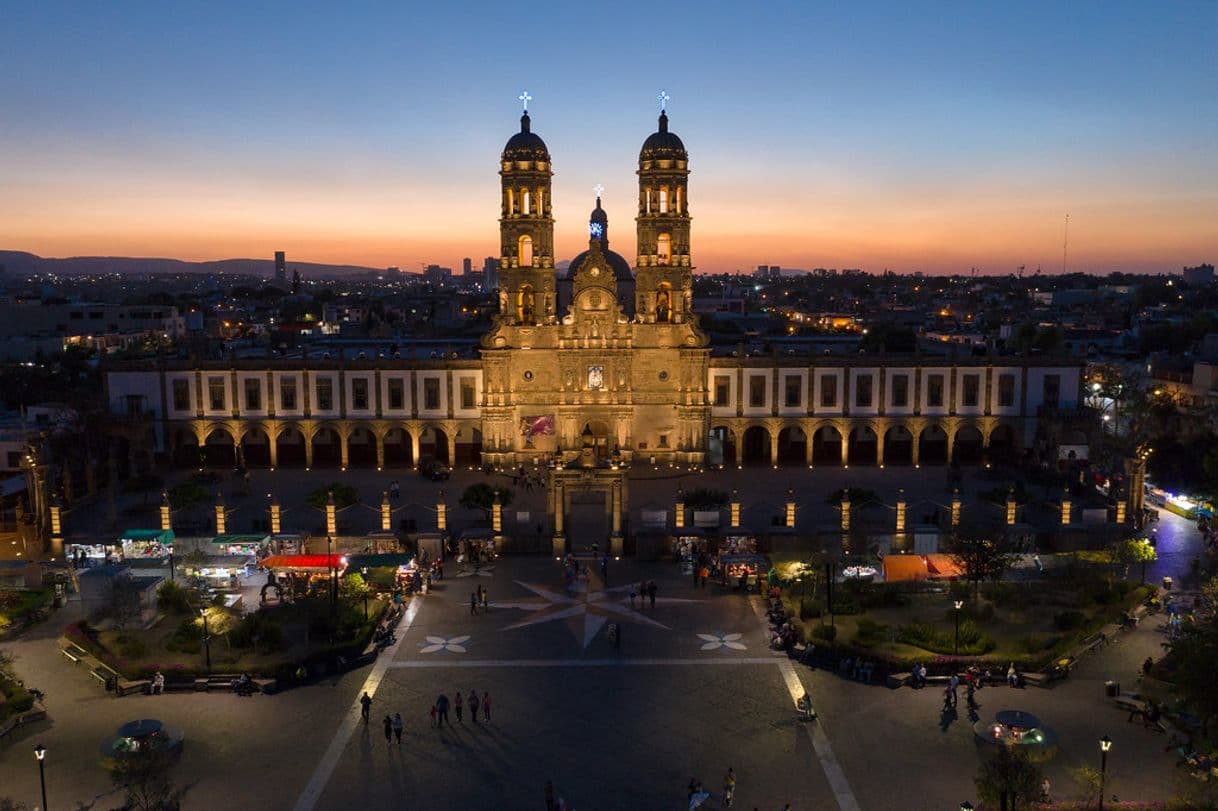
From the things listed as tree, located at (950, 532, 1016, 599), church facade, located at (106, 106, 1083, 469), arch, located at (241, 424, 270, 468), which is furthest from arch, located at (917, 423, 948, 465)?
arch, located at (241, 424, 270, 468)

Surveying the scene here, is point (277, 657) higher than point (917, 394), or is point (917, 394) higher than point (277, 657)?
point (917, 394)

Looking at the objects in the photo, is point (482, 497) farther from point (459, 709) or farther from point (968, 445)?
point (968, 445)

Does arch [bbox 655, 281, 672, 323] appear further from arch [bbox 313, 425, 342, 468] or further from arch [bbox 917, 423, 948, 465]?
arch [bbox 313, 425, 342, 468]

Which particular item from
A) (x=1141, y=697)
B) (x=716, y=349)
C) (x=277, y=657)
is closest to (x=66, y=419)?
(x=277, y=657)

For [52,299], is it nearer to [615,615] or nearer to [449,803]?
[615,615]

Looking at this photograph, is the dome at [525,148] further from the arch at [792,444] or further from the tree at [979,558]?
the tree at [979,558]

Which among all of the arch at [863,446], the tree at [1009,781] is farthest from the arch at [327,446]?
the tree at [1009,781]
